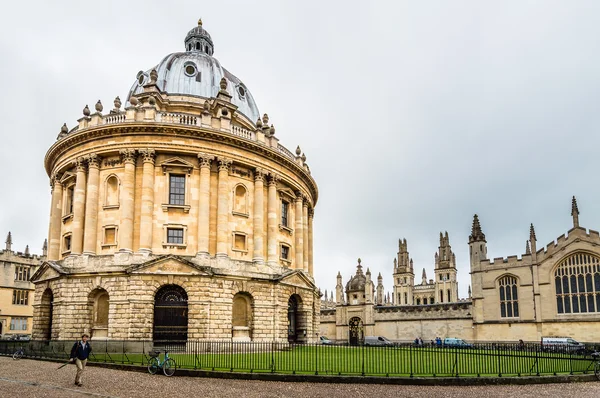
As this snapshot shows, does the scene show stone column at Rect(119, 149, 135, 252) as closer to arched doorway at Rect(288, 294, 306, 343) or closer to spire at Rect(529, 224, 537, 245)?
arched doorway at Rect(288, 294, 306, 343)

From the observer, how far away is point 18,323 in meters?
59.6

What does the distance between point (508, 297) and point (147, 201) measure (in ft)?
110

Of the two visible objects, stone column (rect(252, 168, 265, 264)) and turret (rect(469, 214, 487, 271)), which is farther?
turret (rect(469, 214, 487, 271))

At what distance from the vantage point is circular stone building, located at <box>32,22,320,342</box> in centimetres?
2995

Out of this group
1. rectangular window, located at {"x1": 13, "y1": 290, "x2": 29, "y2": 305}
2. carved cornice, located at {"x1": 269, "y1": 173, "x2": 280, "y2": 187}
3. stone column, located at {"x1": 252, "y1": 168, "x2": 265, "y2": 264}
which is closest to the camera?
stone column, located at {"x1": 252, "y1": 168, "x2": 265, "y2": 264}

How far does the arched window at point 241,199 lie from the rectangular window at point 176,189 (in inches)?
144

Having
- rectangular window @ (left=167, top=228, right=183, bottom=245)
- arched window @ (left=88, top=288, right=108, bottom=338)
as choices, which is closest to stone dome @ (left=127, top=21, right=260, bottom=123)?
rectangular window @ (left=167, top=228, right=183, bottom=245)

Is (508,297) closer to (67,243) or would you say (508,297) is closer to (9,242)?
(67,243)

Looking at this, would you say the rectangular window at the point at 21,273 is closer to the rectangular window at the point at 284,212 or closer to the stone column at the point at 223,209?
the rectangular window at the point at 284,212

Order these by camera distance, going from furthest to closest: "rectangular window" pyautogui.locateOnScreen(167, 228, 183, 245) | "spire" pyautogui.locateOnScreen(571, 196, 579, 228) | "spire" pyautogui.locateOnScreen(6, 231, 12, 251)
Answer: "spire" pyautogui.locateOnScreen(6, 231, 12, 251) < "spire" pyautogui.locateOnScreen(571, 196, 579, 228) < "rectangular window" pyautogui.locateOnScreen(167, 228, 183, 245)

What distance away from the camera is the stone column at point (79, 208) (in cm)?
3197

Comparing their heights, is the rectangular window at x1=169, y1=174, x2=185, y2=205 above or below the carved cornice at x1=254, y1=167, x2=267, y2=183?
below

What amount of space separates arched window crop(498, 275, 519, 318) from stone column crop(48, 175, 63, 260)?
37.8 meters

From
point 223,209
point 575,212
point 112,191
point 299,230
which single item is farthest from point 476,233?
point 112,191
